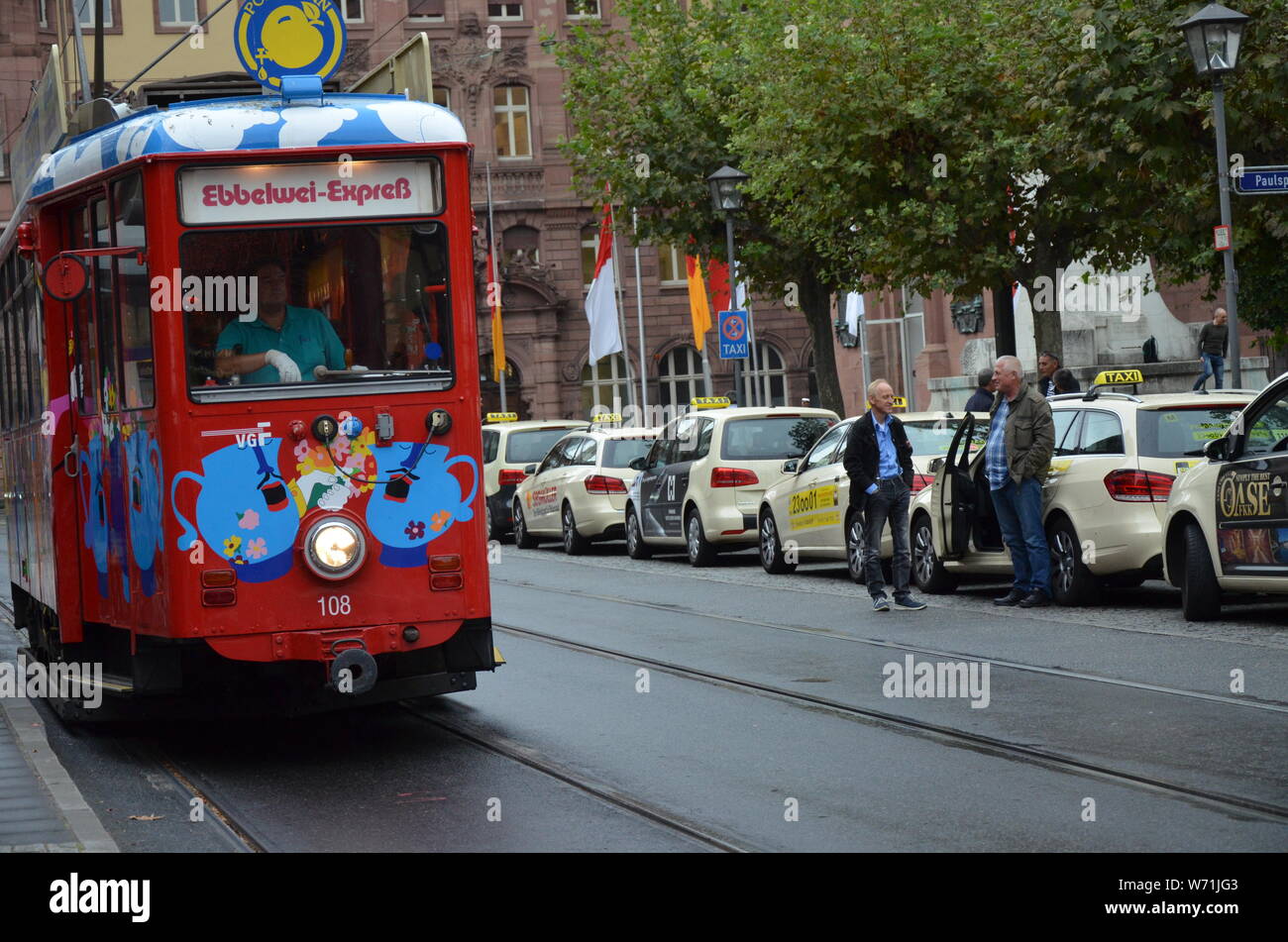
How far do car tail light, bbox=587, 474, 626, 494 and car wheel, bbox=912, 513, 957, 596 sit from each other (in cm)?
862

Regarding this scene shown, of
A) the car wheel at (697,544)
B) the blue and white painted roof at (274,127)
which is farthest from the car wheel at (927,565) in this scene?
the blue and white painted roof at (274,127)

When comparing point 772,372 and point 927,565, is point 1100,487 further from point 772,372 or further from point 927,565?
point 772,372

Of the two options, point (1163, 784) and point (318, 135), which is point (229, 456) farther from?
point (1163, 784)

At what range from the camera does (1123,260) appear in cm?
2653

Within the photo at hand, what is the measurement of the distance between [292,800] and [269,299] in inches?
91.9

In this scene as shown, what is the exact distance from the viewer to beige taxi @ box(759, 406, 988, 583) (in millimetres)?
18859

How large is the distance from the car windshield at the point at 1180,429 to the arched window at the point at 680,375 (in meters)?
49.2

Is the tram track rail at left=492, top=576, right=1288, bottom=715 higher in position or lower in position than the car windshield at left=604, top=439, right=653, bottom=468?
lower

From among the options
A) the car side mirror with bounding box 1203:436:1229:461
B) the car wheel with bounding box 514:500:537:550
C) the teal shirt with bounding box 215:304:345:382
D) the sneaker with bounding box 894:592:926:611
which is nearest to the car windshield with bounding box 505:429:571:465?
the car wheel with bounding box 514:500:537:550

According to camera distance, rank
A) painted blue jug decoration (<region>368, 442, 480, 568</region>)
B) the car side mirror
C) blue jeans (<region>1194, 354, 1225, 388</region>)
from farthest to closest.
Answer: blue jeans (<region>1194, 354, 1225, 388</region>) → the car side mirror → painted blue jug decoration (<region>368, 442, 480, 568</region>)

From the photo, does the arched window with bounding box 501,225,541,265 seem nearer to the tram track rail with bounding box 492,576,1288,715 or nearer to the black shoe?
the tram track rail with bounding box 492,576,1288,715

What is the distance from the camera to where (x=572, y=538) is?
26.8 m

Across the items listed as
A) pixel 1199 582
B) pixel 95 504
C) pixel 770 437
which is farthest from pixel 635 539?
pixel 95 504
